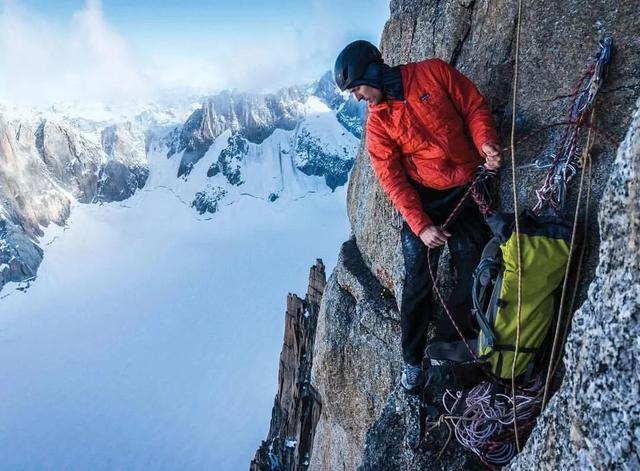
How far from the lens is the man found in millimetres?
5000

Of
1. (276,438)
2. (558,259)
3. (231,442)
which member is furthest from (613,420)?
(231,442)

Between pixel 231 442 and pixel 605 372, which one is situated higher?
pixel 231 442

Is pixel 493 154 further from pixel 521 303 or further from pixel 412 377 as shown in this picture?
pixel 412 377

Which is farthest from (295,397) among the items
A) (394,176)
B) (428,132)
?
(428,132)

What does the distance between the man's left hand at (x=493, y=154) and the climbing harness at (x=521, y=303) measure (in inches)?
9.9

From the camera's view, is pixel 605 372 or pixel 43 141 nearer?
pixel 605 372

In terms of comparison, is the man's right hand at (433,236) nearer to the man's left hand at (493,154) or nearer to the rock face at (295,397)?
the man's left hand at (493,154)

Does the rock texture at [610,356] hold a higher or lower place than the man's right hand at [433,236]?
lower

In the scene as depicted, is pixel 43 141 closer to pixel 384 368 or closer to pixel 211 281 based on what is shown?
pixel 211 281

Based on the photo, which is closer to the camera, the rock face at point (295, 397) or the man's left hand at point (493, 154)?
the man's left hand at point (493, 154)

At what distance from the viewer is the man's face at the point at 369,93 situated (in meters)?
5.05

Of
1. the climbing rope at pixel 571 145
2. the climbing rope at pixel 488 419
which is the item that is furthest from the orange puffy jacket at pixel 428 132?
the climbing rope at pixel 488 419

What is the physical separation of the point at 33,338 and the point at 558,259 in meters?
162

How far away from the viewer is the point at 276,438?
1132 inches
